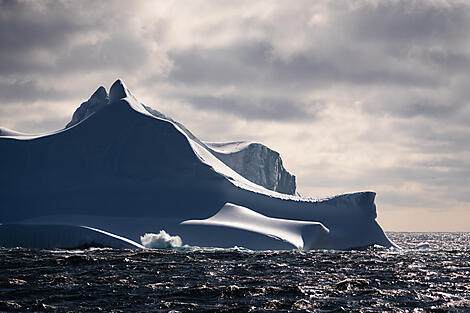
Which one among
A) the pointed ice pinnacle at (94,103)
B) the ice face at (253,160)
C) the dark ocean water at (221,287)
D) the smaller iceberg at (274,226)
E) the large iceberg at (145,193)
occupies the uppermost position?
the pointed ice pinnacle at (94,103)

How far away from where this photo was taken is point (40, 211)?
160 ft

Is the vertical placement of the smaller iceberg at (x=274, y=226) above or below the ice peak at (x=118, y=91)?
below

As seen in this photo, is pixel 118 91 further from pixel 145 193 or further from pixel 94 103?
pixel 145 193

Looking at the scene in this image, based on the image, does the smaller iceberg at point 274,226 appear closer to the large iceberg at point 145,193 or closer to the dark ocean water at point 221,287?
the large iceberg at point 145,193

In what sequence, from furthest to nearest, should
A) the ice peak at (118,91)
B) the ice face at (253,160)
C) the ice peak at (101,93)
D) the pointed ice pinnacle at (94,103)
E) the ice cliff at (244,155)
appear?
the ice face at (253,160) < the ice cliff at (244,155) < the ice peak at (101,93) < the pointed ice pinnacle at (94,103) < the ice peak at (118,91)

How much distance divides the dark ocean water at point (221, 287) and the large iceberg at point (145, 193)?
17.5 m

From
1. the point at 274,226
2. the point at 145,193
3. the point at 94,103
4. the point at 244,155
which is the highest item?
the point at 94,103

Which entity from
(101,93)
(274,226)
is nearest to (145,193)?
(274,226)

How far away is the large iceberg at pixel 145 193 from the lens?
4697cm

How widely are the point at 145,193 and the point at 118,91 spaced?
523 inches

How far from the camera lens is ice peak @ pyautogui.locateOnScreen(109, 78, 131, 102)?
5822cm

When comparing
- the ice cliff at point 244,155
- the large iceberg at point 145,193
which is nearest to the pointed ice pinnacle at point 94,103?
the ice cliff at point 244,155

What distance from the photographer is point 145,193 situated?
164 ft

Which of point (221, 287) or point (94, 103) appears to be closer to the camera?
point (221, 287)
